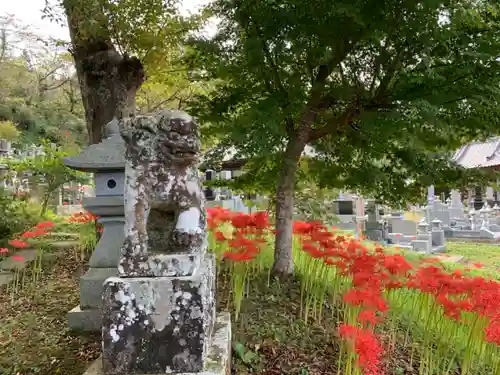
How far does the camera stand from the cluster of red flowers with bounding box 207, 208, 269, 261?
4051 millimetres

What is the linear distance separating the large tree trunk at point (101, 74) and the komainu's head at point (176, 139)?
13.3ft

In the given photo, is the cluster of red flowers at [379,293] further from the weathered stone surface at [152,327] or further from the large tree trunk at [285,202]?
the weathered stone surface at [152,327]

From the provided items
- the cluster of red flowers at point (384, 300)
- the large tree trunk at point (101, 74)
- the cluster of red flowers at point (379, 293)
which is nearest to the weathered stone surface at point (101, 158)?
the cluster of red flowers at point (379, 293)

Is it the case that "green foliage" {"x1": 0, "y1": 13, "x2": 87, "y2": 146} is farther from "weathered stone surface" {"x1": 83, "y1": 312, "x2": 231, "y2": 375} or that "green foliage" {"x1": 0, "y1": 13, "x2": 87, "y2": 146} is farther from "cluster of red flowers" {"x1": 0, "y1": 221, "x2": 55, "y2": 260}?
"weathered stone surface" {"x1": 83, "y1": 312, "x2": 231, "y2": 375}

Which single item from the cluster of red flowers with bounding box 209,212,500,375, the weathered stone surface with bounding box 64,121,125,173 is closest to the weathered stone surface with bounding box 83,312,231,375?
the cluster of red flowers with bounding box 209,212,500,375

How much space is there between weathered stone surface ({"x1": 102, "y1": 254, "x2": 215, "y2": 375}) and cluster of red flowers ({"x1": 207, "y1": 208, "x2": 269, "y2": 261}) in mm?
1533

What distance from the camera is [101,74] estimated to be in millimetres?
6316

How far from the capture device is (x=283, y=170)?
5.11 metres

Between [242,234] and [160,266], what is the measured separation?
2.46 metres

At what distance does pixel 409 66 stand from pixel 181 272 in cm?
341

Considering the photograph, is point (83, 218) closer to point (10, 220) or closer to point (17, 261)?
point (10, 220)

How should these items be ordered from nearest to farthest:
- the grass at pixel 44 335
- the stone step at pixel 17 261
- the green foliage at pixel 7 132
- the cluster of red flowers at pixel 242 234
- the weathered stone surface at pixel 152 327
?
the weathered stone surface at pixel 152 327
the grass at pixel 44 335
the cluster of red flowers at pixel 242 234
the stone step at pixel 17 261
the green foliage at pixel 7 132

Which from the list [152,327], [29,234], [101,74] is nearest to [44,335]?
[29,234]

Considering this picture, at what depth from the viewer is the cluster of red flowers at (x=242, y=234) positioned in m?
4.05
